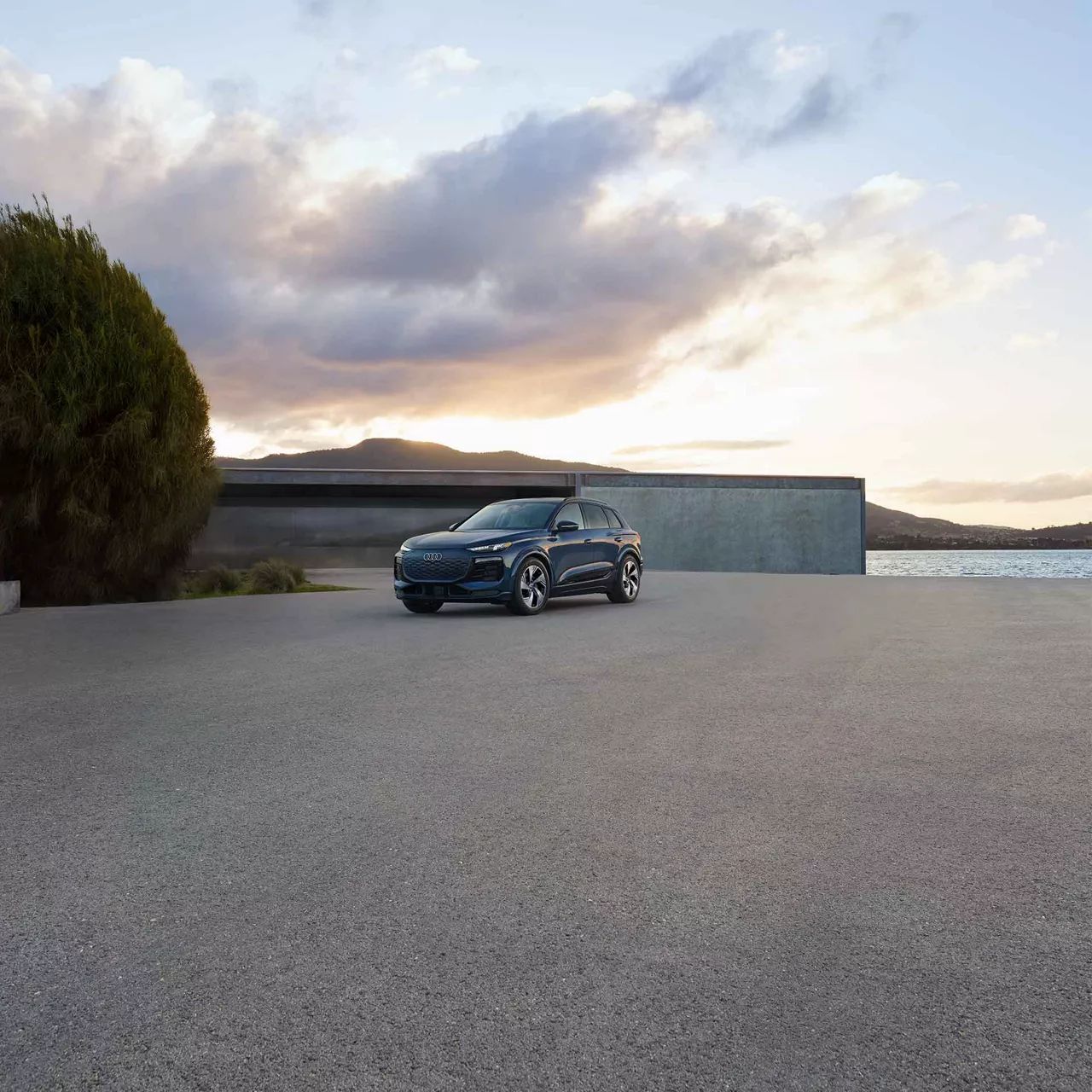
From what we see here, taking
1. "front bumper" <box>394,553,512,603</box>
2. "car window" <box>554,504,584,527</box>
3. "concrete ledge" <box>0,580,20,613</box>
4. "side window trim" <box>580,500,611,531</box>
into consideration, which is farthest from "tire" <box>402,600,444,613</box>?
Answer: "concrete ledge" <box>0,580,20,613</box>

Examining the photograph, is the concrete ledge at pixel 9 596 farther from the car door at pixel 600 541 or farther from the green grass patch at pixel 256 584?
the car door at pixel 600 541

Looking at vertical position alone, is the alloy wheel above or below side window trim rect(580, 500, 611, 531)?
below

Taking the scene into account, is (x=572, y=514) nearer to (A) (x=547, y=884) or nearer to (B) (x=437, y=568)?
(B) (x=437, y=568)

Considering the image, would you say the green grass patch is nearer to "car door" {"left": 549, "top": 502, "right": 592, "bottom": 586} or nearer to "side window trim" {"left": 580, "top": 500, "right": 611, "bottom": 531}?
"side window trim" {"left": 580, "top": 500, "right": 611, "bottom": 531}

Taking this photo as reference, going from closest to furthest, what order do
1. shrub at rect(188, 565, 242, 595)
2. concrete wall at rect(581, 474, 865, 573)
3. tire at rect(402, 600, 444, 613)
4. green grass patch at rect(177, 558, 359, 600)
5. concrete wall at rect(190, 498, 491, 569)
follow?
tire at rect(402, 600, 444, 613)
green grass patch at rect(177, 558, 359, 600)
shrub at rect(188, 565, 242, 595)
concrete wall at rect(190, 498, 491, 569)
concrete wall at rect(581, 474, 865, 573)

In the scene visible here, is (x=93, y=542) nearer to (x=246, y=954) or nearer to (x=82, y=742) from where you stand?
(x=82, y=742)

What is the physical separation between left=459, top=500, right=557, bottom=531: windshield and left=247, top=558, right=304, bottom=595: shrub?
719 cm

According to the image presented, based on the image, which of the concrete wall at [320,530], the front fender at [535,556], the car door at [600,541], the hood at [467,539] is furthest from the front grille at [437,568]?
the concrete wall at [320,530]

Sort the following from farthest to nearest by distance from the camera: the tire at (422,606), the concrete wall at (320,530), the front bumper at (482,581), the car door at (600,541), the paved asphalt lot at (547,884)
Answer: the concrete wall at (320,530), the car door at (600,541), the tire at (422,606), the front bumper at (482,581), the paved asphalt lot at (547,884)

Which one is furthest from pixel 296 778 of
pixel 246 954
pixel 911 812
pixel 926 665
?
pixel 926 665

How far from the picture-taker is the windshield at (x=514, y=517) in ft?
50.9

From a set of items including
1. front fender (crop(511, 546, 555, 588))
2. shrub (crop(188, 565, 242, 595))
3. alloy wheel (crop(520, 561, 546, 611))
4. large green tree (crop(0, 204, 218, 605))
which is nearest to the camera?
front fender (crop(511, 546, 555, 588))

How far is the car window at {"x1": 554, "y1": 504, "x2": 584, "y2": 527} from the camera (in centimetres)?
1574

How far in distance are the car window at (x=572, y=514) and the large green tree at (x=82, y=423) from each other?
703 centimetres
